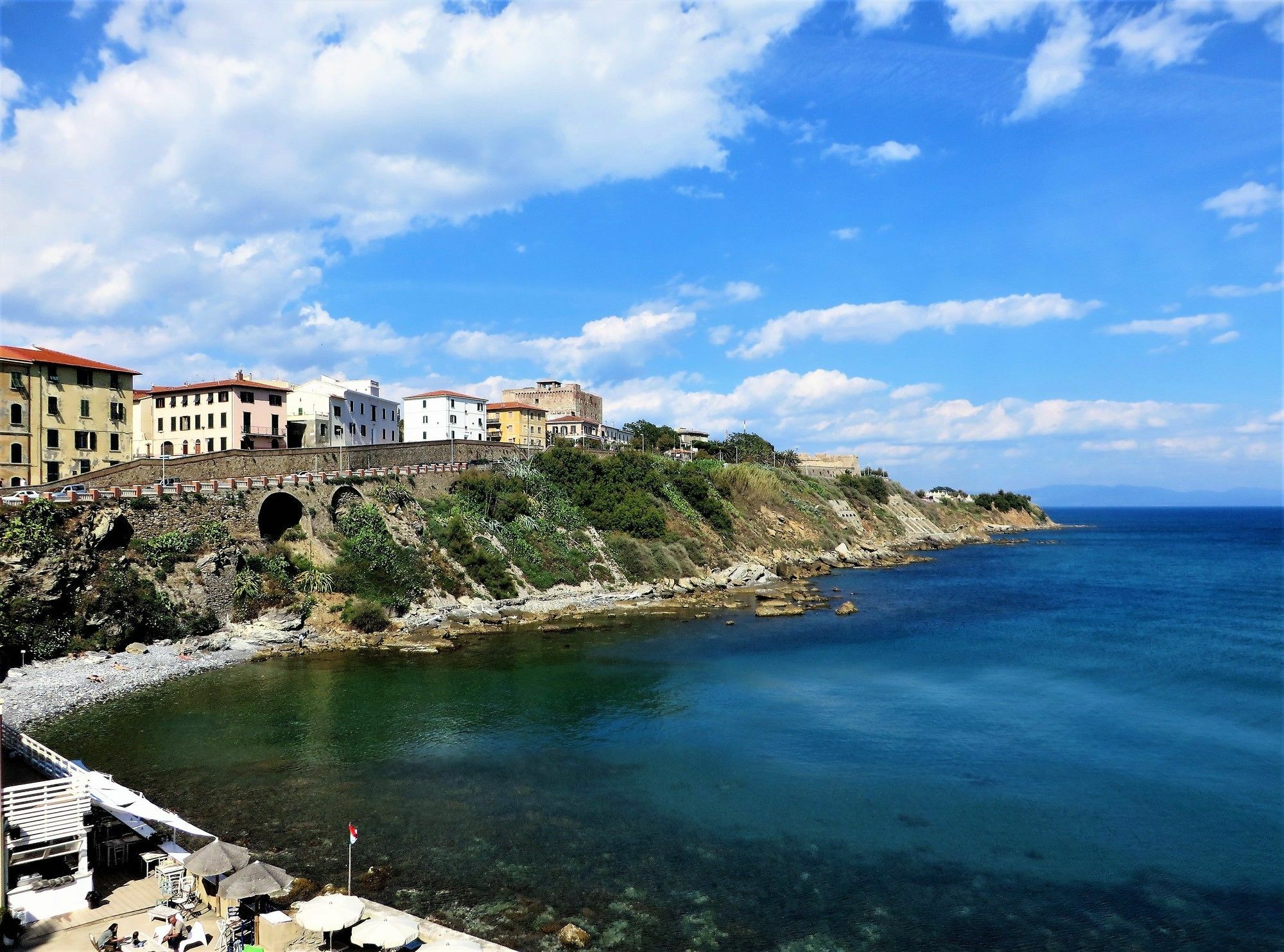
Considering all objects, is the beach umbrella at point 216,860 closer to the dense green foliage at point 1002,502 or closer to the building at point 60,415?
the building at point 60,415

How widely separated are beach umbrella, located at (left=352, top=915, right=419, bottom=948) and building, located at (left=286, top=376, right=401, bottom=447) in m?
56.7

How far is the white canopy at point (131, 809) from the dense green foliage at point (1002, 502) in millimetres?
189989

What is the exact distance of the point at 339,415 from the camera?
80.5 metres

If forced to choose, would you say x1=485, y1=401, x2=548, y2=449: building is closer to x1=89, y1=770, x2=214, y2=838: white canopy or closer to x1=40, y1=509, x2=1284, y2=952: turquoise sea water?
x1=40, y1=509, x2=1284, y2=952: turquoise sea water

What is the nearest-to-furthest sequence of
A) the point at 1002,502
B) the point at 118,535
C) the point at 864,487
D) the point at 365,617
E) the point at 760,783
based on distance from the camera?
the point at 760,783 < the point at 118,535 < the point at 365,617 < the point at 864,487 < the point at 1002,502

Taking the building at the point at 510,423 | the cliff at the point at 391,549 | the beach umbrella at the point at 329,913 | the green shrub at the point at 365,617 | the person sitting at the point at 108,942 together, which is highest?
the building at the point at 510,423

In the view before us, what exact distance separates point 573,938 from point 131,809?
12691 mm

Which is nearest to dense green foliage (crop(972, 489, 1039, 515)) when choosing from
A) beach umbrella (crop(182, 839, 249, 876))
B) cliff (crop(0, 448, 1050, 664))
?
cliff (crop(0, 448, 1050, 664))

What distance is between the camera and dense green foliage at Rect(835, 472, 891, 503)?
437ft

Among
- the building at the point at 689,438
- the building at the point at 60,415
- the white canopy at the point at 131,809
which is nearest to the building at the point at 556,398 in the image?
the building at the point at 689,438

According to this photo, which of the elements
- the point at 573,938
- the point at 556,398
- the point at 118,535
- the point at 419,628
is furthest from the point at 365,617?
the point at 556,398

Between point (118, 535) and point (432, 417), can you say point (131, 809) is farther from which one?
point (432, 417)

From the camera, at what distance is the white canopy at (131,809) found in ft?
67.4

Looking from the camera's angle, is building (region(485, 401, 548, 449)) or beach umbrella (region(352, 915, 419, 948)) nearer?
beach umbrella (region(352, 915, 419, 948))
